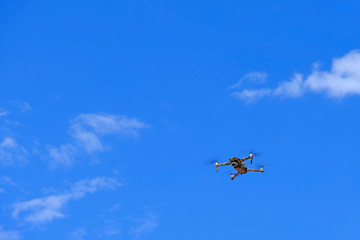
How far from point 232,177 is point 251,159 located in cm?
692

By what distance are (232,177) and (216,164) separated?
4518 mm

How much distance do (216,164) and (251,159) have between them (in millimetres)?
8262

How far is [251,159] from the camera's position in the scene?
446 ft

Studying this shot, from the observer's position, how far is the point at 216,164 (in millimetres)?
139750

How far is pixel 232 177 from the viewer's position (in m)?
140
